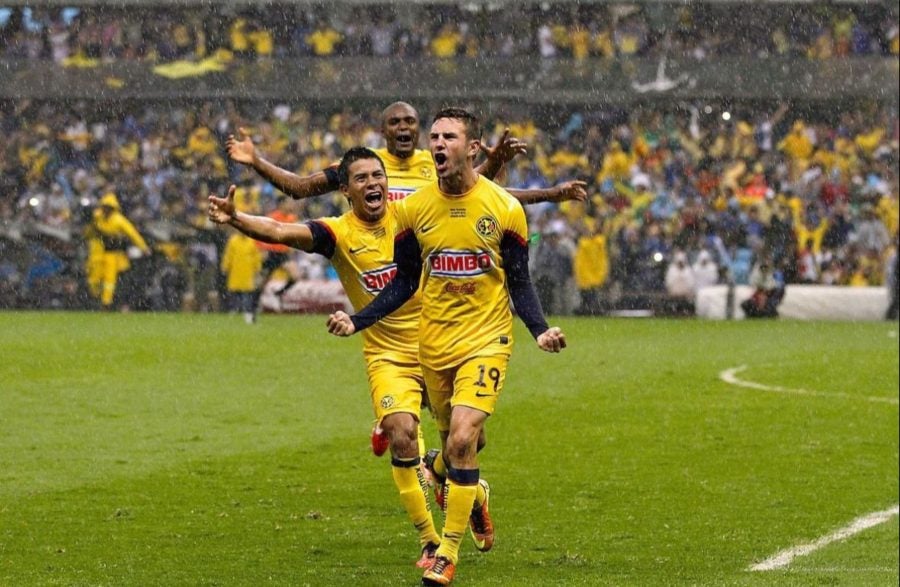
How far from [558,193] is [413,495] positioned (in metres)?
1.89

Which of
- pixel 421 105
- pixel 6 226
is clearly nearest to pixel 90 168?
pixel 6 226

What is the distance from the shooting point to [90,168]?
119 feet

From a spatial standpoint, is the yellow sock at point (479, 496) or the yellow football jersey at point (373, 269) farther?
the yellow football jersey at point (373, 269)

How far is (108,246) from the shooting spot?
31.5m

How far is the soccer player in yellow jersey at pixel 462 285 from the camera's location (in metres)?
8.83

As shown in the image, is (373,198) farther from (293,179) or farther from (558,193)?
(558,193)

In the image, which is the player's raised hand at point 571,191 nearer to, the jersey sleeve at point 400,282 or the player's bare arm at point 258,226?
the jersey sleeve at point 400,282

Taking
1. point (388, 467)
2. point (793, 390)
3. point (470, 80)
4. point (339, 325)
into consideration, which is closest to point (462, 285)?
point (339, 325)

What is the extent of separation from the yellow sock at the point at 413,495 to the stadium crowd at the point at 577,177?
2250 centimetres

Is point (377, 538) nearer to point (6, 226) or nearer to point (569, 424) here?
point (569, 424)

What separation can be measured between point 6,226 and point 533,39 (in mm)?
11749

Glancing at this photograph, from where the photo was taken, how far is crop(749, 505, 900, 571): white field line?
9547 mm

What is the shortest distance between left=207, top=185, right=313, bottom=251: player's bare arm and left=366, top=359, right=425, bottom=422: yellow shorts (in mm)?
769

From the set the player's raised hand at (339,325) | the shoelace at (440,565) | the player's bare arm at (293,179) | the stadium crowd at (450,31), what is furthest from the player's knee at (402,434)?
the stadium crowd at (450,31)
